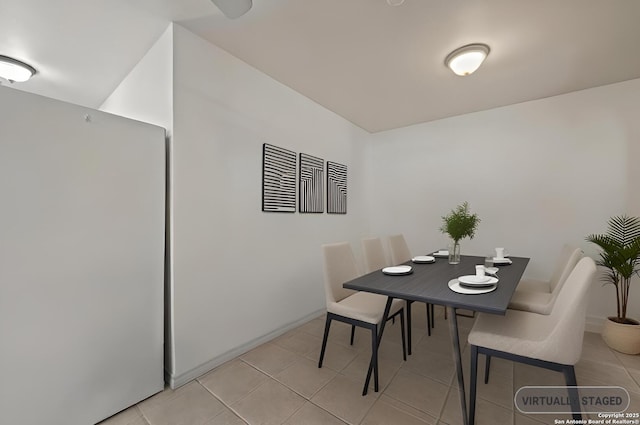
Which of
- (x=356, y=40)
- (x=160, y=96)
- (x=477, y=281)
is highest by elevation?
(x=356, y=40)

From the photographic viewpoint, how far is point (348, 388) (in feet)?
5.78

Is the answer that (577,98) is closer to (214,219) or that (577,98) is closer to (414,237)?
(414,237)

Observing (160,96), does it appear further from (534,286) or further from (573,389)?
(534,286)

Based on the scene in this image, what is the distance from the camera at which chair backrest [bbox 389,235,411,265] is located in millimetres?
2896

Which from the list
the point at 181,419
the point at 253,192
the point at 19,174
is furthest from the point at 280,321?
the point at 19,174

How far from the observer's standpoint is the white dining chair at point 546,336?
121 centimetres

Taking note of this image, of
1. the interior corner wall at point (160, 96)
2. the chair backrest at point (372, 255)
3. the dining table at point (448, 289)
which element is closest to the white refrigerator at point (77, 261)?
the interior corner wall at point (160, 96)

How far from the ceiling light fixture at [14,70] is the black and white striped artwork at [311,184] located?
8.50 ft

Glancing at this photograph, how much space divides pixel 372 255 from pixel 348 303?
2.50ft

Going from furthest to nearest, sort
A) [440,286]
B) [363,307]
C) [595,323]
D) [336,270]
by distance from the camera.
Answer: [595,323], [336,270], [363,307], [440,286]

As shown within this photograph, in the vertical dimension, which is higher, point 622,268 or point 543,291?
point 622,268

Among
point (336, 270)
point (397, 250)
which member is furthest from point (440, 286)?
point (397, 250)

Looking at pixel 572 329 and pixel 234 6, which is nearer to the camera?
pixel 572 329

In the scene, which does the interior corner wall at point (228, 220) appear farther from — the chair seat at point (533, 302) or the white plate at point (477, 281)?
the chair seat at point (533, 302)
